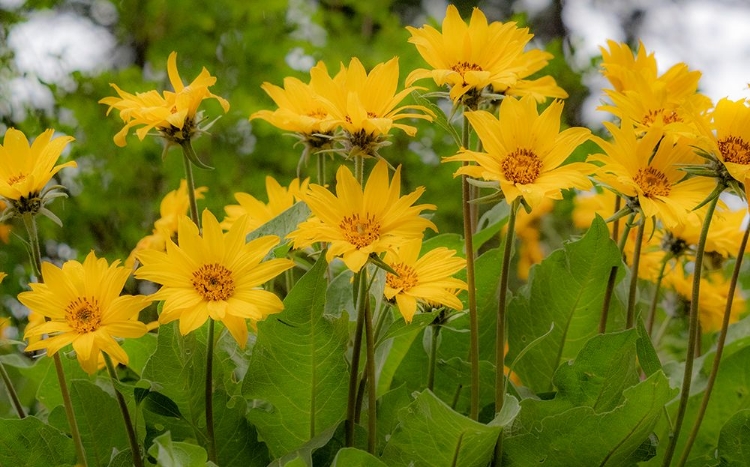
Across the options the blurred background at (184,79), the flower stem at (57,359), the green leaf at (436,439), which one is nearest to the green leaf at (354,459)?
the green leaf at (436,439)

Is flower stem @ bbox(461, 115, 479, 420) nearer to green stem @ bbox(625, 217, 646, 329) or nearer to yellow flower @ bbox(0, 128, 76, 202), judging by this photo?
green stem @ bbox(625, 217, 646, 329)

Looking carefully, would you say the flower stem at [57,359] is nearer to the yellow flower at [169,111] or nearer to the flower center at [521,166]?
the yellow flower at [169,111]

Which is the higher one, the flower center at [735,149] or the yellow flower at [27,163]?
the flower center at [735,149]

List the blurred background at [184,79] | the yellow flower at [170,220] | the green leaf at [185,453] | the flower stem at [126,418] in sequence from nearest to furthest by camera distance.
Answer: the green leaf at [185,453] < the flower stem at [126,418] < the yellow flower at [170,220] < the blurred background at [184,79]

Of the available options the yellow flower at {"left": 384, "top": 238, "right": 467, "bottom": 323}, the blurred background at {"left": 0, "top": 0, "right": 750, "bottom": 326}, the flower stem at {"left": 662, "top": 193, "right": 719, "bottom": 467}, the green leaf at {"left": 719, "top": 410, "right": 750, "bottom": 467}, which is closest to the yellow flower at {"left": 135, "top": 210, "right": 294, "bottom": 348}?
the yellow flower at {"left": 384, "top": 238, "right": 467, "bottom": 323}

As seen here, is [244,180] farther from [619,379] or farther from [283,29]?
[619,379]

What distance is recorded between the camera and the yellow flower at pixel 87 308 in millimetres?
658

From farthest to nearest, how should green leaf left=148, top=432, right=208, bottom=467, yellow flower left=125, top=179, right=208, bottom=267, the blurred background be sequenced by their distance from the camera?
the blurred background
yellow flower left=125, top=179, right=208, bottom=267
green leaf left=148, top=432, right=208, bottom=467

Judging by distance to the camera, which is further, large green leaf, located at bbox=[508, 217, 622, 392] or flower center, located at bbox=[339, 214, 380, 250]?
large green leaf, located at bbox=[508, 217, 622, 392]

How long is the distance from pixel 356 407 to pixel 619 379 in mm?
234

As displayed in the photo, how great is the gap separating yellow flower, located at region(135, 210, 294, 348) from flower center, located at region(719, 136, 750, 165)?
0.36 m

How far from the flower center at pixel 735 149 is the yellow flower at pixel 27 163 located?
535 millimetres

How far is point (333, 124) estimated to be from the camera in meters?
0.66

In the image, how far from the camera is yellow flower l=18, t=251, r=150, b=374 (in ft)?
2.16
